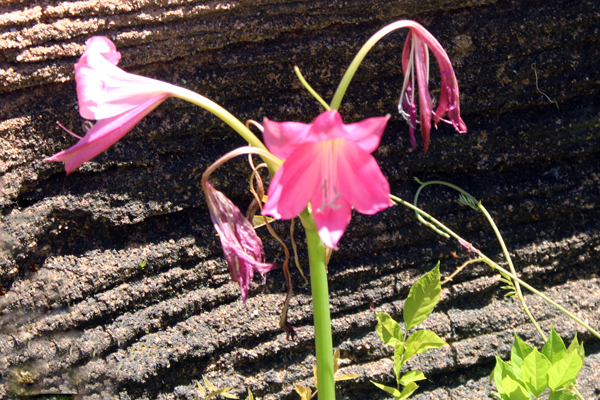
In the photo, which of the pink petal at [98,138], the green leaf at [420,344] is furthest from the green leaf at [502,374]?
the pink petal at [98,138]

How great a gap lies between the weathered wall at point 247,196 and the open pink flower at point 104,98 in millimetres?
338

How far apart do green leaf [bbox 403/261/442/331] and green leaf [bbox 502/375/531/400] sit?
7.2 inches

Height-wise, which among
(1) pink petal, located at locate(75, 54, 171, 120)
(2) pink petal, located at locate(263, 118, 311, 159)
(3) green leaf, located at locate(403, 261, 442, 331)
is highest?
(1) pink petal, located at locate(75, 54, 171, 120)

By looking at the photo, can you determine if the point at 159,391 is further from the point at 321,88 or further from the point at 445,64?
the point at 445,64

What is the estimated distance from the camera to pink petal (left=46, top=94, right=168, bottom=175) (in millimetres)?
636

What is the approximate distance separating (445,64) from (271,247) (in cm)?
59

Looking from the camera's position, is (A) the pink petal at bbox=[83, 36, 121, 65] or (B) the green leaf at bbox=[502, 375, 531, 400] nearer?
(A) the pink petal at bbox=[83, 36, 121, 65]

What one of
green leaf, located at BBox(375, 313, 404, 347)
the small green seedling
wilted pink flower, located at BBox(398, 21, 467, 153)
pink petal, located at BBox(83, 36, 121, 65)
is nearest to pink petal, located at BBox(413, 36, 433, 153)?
wilted pink flower, located at BBox(398, 21, 467, 153)

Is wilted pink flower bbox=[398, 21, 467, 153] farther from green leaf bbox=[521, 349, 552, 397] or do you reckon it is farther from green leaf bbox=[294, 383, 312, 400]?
green leaf bbox=[294, 383, 312, 400]

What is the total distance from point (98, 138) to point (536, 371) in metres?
0.84

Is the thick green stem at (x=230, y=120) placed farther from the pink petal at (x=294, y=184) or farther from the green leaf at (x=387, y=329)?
the green leaf at (x=387, y=329)

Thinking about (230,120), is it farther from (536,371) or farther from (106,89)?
(536,371)

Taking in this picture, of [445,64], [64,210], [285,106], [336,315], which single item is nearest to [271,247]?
[336,315]

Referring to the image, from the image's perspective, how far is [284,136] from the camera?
1.75 ft
